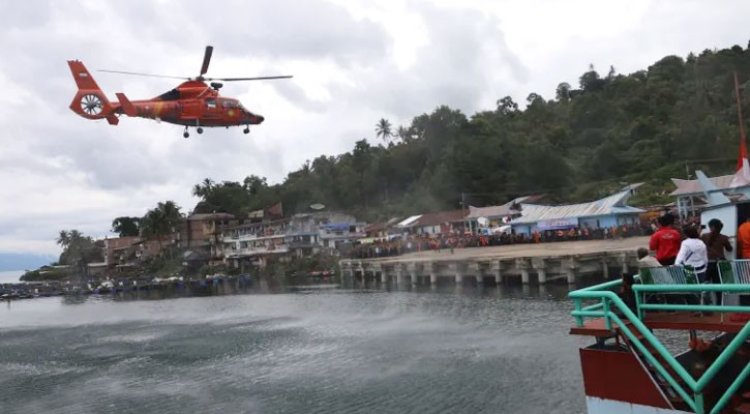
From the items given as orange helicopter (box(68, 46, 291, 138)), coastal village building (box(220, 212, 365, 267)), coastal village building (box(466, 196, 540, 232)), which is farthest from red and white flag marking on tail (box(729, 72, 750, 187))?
coastal village building (box(220, 212, 365, 267))

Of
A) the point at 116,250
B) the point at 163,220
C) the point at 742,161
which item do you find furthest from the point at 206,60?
the point at 116,250

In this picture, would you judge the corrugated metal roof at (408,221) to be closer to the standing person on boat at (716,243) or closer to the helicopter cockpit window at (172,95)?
the helicopter cockpit window at (172,95)

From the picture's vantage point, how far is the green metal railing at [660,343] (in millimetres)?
7379

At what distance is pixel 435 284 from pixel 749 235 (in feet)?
146

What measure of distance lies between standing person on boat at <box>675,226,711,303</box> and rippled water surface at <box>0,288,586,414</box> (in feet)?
28.4

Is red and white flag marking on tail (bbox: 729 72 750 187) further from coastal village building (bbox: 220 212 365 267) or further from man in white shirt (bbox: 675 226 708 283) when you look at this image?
coastal village building (bbox: 220 212 365 267)

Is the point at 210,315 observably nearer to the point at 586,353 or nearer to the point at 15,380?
the point at 15,380

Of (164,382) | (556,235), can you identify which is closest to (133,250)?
(556,235)

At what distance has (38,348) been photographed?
126 ft

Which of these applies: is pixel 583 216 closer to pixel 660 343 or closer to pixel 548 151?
pixel 548 151

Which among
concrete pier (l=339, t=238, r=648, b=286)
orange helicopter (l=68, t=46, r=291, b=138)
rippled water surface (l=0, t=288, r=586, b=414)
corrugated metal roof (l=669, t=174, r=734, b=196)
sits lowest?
rippled water surface (l=0, t=288, r=586, b=414)

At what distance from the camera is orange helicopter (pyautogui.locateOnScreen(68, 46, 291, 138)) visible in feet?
106

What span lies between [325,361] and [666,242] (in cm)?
1852

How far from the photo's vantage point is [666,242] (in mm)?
9648
